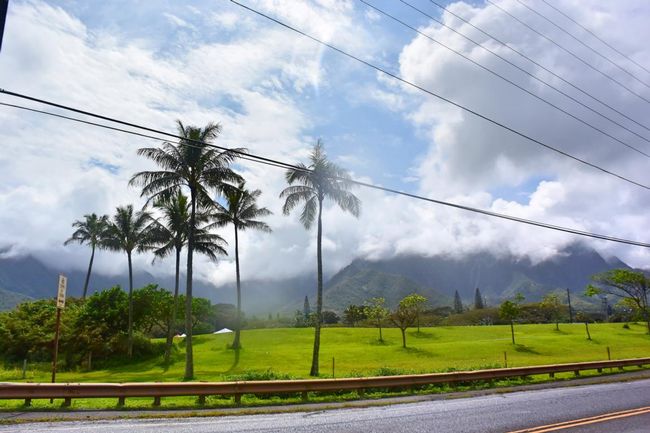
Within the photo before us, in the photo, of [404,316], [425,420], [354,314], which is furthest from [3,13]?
[354,314]

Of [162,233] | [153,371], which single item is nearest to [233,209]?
[162,233]

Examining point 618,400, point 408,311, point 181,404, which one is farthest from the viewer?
point 408,311

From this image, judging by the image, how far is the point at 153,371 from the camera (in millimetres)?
44031

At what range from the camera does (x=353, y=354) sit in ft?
163

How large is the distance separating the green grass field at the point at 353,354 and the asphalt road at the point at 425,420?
60.3 feet

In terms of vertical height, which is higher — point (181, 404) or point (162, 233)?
point (162, 233)

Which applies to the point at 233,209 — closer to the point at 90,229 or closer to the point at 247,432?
the point at 90,229

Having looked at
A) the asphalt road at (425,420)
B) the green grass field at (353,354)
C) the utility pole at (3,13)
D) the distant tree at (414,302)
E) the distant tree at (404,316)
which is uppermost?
the utility pole at (3,13)

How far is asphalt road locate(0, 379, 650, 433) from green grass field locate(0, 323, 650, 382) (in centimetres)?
1837

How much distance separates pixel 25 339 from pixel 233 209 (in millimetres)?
27682

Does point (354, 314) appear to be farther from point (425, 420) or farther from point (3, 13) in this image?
point (3, 13)

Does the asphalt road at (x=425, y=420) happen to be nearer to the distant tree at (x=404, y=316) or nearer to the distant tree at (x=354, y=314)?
the distant tree at (x=404, y=316)

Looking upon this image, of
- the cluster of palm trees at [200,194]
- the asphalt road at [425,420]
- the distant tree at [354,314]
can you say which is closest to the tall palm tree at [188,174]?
the cluster of palm trees at [200,194]

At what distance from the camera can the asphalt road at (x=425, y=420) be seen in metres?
10.9
